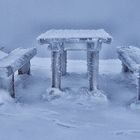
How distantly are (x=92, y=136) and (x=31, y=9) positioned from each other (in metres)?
3.15

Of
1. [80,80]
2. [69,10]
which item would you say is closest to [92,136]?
[80,80]

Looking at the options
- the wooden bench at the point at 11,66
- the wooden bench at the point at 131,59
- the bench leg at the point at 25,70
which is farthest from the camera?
the bench leg at the point at 25,70

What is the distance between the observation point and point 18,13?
592 centimetres

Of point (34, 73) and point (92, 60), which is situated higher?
point (92, 60)

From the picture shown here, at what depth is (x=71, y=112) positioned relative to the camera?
12.9ft

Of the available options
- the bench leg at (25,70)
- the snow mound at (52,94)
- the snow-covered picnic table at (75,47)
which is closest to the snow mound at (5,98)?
the snow mound at (52,94)

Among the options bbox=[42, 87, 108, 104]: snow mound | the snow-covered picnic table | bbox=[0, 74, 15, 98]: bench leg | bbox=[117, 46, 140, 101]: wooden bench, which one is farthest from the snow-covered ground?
bbox=[117, 46, 140, 101]: wooden bench

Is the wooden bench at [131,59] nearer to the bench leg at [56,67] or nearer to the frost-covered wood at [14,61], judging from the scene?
the bench leg at [56,67]

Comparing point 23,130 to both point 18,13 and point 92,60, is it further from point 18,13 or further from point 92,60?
point 18,13

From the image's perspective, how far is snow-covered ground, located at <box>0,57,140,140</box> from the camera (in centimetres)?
333

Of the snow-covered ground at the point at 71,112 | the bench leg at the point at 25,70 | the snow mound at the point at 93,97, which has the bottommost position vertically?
the snow-covered ground at the point at 71,112

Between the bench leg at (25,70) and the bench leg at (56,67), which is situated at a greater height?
the bench leg at (56,67)

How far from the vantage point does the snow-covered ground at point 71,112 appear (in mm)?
3330

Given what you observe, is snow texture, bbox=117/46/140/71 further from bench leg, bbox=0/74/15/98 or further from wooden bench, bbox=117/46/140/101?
bench leg, bbox=0/74/15/98
